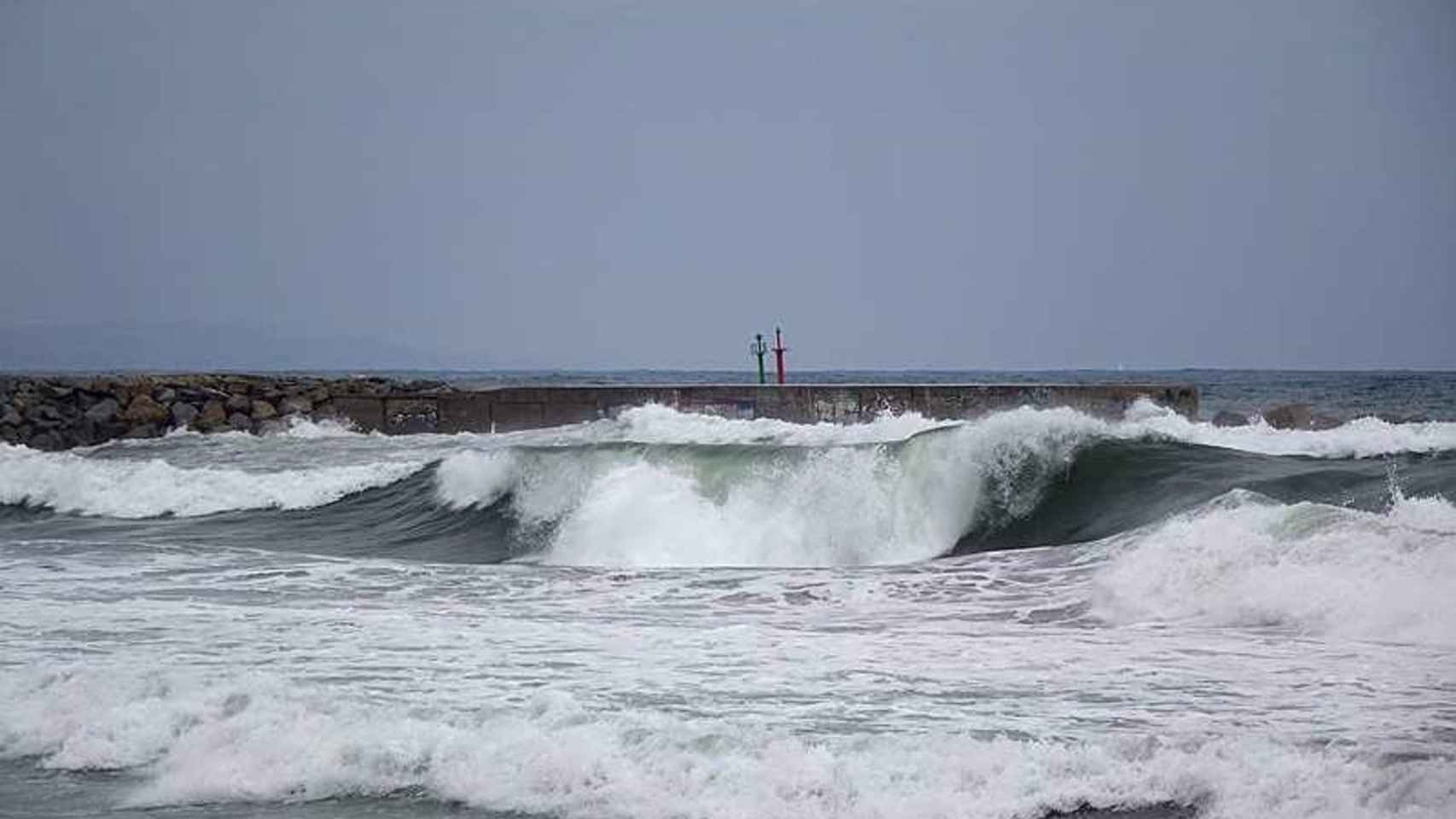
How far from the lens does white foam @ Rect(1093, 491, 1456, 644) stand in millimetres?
7477

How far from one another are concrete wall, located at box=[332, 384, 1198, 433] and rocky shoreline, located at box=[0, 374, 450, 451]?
1.68m

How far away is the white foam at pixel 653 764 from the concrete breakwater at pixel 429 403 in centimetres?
1605

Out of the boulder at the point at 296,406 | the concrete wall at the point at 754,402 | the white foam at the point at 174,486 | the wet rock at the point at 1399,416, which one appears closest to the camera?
the white foam at the point at 174,486

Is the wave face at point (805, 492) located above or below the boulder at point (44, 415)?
below

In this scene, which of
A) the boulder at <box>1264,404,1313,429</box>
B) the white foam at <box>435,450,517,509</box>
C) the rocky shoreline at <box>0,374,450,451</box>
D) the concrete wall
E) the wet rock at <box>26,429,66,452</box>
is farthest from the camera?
the wet rock at <box>26,429,66,452</box>

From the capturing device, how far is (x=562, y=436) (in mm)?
22500

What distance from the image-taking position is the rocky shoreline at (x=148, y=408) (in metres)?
27.5

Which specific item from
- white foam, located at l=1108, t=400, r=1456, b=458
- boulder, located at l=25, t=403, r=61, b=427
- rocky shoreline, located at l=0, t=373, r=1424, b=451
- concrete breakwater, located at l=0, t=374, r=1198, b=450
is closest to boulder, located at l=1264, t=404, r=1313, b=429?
concrete breakwater, located at l=0, t=374, r=1198, b=450

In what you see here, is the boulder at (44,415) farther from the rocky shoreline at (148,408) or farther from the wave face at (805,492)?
the wave face at (805,492)

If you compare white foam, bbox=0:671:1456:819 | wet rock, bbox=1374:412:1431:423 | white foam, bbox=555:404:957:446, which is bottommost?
wet rock, bbox=1374:412:1431:423

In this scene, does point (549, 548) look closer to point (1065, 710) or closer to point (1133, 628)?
point (1133, 628)

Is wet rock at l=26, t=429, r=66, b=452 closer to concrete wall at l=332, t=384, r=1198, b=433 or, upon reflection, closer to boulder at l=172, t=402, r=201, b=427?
boulder at l=172, t=402, r=201, b=427

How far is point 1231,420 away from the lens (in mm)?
20250

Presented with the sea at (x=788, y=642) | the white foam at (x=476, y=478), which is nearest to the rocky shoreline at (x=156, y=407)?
the white foam at (x=476, y=478)
